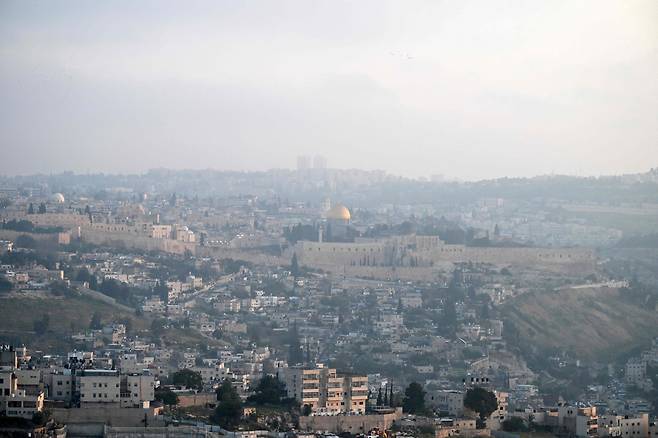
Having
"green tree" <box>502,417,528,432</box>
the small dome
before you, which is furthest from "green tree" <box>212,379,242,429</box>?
the small dome

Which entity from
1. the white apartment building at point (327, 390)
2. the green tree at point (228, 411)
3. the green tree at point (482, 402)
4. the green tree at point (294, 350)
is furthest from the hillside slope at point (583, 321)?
the green tree at point (228, 411)

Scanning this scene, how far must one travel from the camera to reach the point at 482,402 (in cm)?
3262

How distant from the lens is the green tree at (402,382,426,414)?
32719 mm

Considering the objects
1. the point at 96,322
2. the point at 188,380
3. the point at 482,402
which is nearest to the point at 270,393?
the point at 188,380

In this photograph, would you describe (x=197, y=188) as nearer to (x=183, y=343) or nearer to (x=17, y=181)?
(x=17, y=181)

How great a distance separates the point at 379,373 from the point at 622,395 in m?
5.00

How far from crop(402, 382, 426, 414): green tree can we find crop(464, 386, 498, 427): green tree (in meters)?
0.71

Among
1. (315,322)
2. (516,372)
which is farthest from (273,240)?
(516,372)

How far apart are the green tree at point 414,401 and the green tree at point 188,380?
3.26m

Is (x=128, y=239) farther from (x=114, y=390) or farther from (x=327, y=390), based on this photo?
(x=114, y=390)

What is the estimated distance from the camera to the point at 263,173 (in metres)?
114

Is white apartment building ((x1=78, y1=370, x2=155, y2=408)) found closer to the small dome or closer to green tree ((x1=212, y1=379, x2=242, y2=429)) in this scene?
green tree ((x1=212, y1=379, x2=242, y2=429))

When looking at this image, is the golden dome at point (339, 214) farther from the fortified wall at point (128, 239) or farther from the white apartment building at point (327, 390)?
the white apartment building at point (327, 390)

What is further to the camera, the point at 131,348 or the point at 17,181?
the point at 17,181
